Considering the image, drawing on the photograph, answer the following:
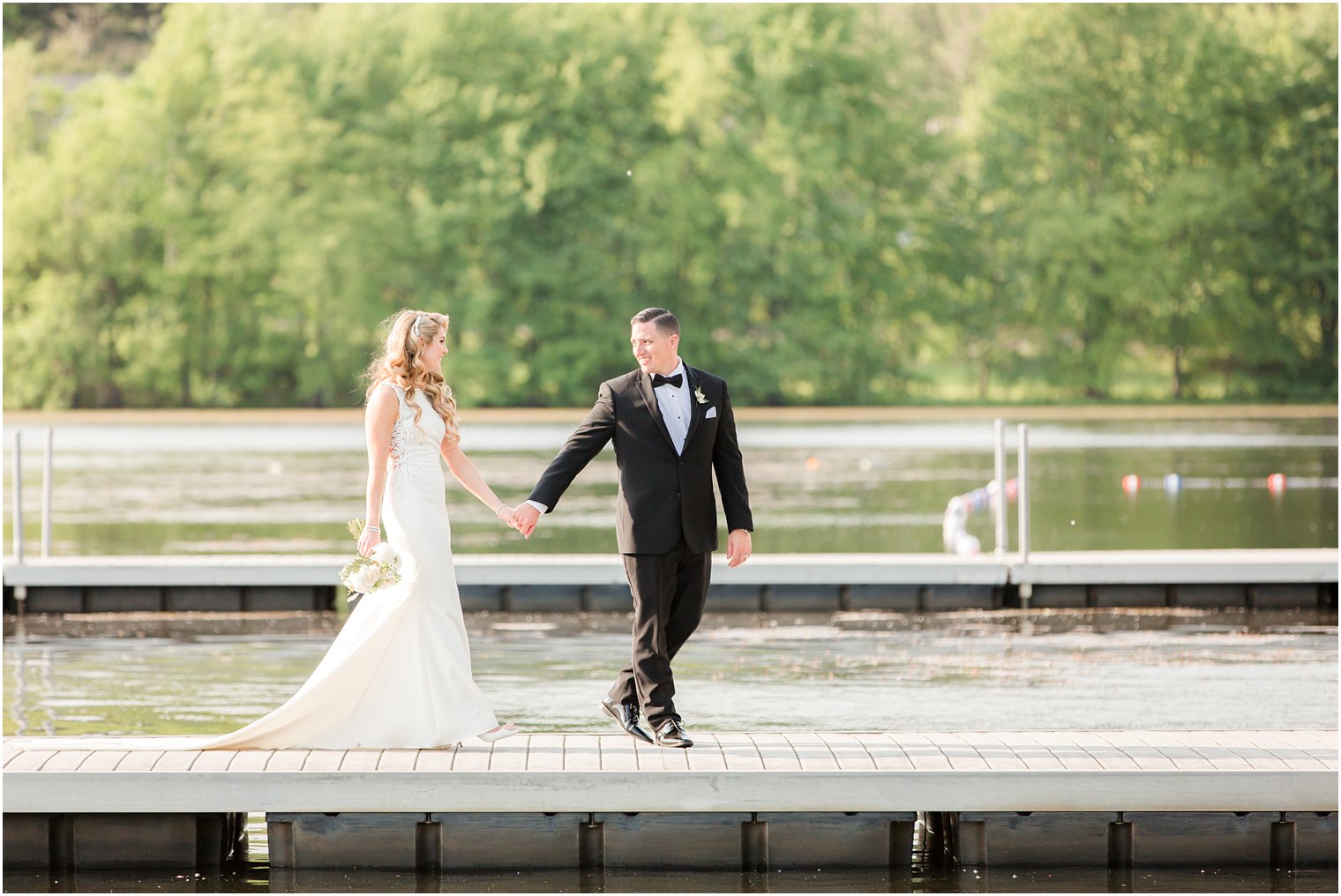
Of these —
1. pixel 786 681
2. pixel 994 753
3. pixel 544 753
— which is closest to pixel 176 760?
pixel 544 753

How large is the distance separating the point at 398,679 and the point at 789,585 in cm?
684

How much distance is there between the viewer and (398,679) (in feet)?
22.8

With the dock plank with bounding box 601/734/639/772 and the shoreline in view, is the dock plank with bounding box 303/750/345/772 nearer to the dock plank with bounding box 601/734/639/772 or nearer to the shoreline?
the dock plank with bounding box 601/734/639/772

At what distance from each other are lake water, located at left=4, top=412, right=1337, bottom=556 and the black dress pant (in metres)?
9.58

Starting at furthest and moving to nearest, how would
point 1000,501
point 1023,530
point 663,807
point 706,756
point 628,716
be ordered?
1. point 1000,501
2. point 1023,530
3. point 628,716
4. point 706,756
5. point 663,807

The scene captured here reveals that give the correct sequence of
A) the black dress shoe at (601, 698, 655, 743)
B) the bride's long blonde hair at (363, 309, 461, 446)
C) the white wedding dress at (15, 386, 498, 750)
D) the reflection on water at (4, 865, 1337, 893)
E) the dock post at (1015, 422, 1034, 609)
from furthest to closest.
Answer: the dock post at (1015, 422, 1034, 609) < the black dress shoe at (601, 698, 655, 743) < the bride's long blonde hair at (363, 309, 461, 446) < the white wedding dress at (15, 386, 498, 750) < the reflection on water at (4, 865, 1337, 893)

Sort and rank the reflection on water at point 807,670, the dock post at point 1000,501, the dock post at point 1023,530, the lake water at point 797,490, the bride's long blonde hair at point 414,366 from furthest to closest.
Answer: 1. the lake water at point 797,490
2. the dock post at point 1000,501
3. the dock post at point 1023,530
4. the reflection on water at point 807,670
5. the bride's long blonde hair at point 414,366

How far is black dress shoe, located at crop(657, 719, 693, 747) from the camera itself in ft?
22.9

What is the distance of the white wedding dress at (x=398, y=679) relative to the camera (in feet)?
22.7

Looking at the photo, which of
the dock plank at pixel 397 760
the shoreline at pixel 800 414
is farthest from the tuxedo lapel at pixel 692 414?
the shoreline at pixel 800 414

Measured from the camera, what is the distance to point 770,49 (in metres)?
56.4

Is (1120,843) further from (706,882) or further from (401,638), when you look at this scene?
(401,638)

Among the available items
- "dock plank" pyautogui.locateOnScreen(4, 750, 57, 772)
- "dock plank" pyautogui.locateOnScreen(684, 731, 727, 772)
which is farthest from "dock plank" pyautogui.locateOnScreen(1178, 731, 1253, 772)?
"dock plank" pyautogui.locateOnScreen(4, 750, 57, 772)

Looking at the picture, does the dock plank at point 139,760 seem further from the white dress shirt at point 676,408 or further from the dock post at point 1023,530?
the dock post at point 1023,530
